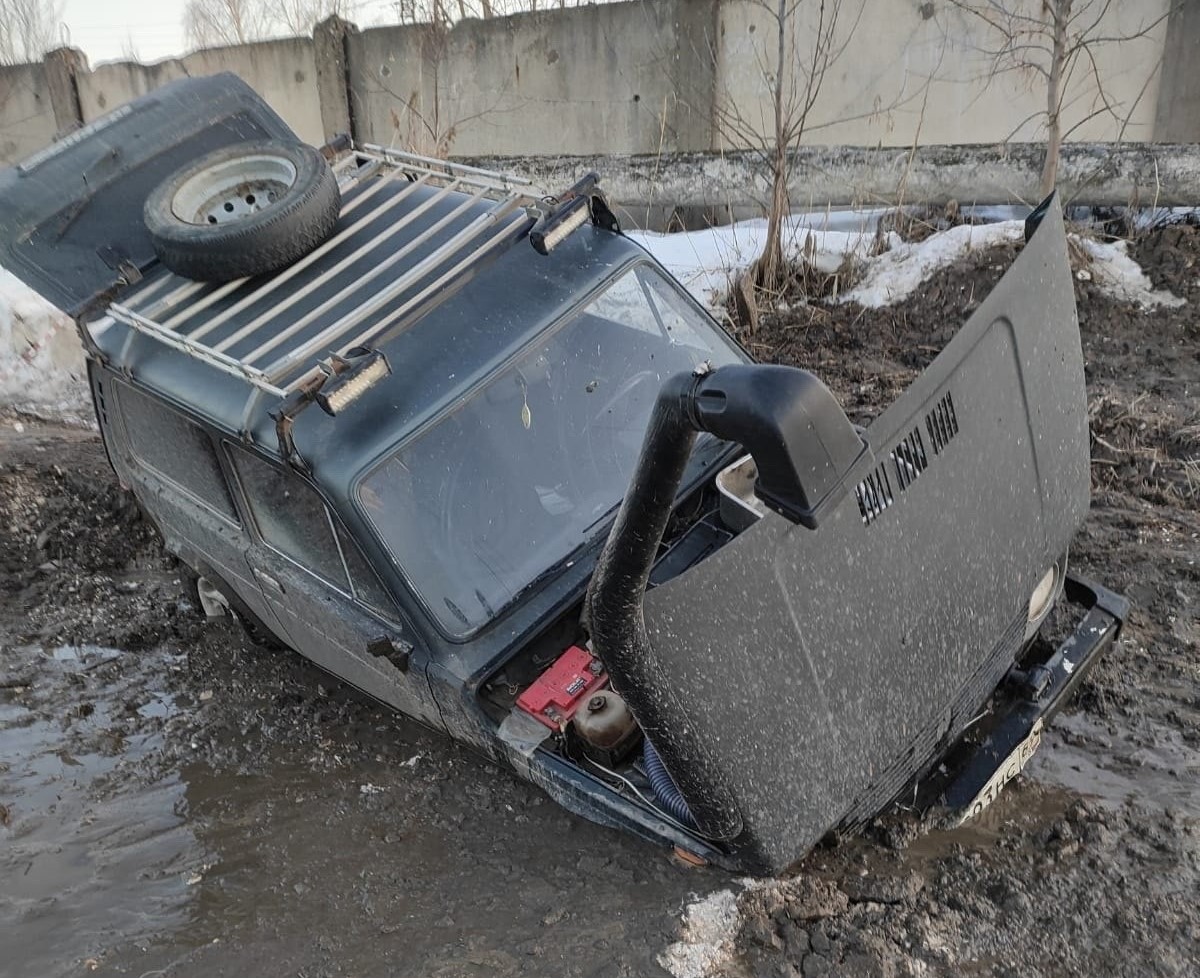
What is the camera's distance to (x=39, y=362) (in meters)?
7.66

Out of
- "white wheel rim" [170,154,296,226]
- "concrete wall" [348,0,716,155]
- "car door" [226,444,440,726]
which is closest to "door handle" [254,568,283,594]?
"car door" [226,444,440,726]

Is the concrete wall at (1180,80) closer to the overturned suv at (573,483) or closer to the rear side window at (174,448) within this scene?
the overturned suv at (573,483)

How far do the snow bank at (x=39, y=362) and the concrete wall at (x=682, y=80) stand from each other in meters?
3.33

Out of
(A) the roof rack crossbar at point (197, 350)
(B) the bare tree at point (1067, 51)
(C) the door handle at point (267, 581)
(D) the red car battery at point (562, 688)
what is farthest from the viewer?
(B) the bare tree at point (1067, 51)

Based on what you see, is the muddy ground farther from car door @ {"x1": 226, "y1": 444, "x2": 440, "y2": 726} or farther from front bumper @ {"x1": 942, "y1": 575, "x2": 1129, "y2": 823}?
car door @ {"x1": 226, "y1": 444, "x2": 440, "y2": 726}

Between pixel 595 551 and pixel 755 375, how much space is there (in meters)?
1.57

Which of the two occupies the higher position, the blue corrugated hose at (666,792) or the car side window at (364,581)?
the car side window at (364,581)

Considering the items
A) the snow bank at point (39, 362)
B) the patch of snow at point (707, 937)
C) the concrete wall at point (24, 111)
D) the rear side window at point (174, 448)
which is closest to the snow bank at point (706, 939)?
the patch of snow at point (707, 937)

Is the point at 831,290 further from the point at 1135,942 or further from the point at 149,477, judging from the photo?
the point at 1135,942

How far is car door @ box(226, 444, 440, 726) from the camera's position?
10.4 feet

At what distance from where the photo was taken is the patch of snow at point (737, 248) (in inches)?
295

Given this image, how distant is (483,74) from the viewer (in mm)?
10938

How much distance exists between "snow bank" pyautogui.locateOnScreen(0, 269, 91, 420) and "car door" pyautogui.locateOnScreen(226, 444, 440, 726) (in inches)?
183

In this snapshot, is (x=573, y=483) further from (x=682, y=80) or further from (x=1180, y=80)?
(x=682, y=80)
